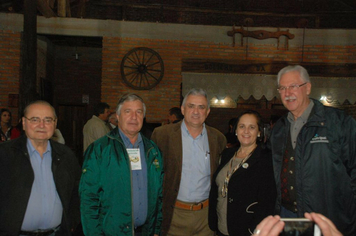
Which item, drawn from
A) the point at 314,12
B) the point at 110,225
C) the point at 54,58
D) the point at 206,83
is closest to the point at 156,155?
the point at 110,225

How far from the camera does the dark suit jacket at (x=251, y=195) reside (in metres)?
2.18

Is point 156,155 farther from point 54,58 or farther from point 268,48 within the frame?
point 54,58

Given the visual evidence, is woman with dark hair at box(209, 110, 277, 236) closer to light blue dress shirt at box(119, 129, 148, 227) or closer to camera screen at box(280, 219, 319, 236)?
light blue dress shirt at box(119, 129, 148, 227)

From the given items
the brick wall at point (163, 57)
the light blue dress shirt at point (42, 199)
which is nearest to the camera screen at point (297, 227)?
the light blue dress shirt at point (42, 199)

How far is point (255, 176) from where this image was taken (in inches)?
88.1

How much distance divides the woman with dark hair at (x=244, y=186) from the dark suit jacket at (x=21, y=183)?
120 cm

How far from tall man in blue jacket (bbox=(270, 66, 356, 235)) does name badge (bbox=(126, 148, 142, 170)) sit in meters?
1.11

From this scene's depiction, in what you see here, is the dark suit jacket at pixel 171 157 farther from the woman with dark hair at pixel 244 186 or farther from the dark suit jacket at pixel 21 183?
the dark suit jacket at pixel 21 183

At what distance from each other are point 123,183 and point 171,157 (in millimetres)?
640

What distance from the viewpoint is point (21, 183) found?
1.98 metres

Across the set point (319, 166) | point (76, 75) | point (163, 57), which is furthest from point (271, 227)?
point (76, 75)

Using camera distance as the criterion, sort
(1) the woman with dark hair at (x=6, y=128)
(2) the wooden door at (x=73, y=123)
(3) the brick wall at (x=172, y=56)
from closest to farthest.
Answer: (1) the woman with dark hair at (x=6, y=128) < (3) the brick wall at (x=172, y=56) < (2) the wooden door at (x=73, y=123)

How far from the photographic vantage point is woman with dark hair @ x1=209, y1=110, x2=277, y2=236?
2.19 meters

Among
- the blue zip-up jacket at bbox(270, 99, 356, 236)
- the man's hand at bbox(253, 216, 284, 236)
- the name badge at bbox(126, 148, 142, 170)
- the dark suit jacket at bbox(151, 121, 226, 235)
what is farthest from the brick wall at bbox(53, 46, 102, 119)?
the man's hand at bbox(253, 216, 284, 236)
